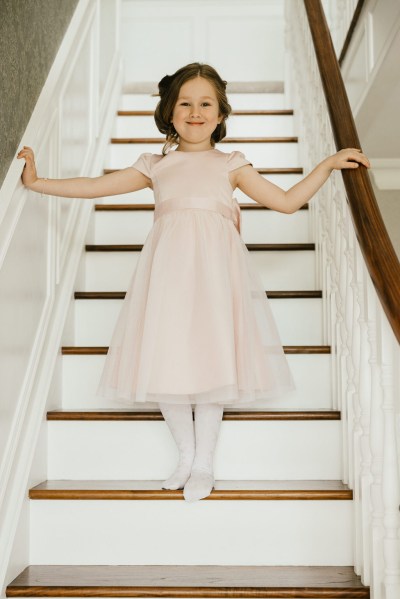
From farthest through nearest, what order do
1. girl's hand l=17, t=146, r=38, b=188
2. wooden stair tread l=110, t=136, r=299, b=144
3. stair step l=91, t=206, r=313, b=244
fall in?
wooden stair tread l=110, t=136, r=299, b=144
stair step l=91, t=206, r=313, b=244
girl's hand l=17, t=146, r=38, b=188

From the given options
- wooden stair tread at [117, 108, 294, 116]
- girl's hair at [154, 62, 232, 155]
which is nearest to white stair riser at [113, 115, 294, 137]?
wooden stair tread at [117, 108, 294, 116]

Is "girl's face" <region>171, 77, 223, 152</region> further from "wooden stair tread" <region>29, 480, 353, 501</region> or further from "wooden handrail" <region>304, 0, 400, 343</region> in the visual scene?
A: "wooden stair tread" <region>29, 480, 353, 501</region>

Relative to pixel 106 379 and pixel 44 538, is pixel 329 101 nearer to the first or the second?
pixel 106 379

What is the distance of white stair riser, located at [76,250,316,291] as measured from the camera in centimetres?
265

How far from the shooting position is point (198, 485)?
175cm

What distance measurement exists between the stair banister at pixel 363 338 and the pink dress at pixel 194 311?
237 mm

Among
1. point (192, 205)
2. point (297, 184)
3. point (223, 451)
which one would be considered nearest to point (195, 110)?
point (192, 205)

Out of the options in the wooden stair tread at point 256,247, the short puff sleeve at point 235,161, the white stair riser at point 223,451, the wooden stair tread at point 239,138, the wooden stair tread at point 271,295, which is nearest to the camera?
the white stair riser at point 223,451

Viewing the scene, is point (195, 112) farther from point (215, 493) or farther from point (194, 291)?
point (215, 493)

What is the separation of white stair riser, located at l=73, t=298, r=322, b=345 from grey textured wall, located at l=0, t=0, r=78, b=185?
78cm

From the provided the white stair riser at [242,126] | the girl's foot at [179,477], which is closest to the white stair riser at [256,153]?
the white stair riser at [242,126]

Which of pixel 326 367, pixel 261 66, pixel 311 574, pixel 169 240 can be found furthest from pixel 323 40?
pixel 261 66

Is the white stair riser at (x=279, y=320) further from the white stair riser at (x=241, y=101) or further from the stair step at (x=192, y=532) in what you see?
the white stair riser at (x=241, y=101)

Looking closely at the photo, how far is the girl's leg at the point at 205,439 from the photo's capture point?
1.81 metres
